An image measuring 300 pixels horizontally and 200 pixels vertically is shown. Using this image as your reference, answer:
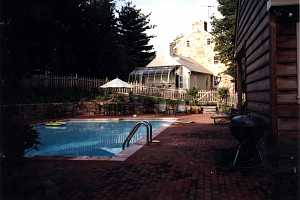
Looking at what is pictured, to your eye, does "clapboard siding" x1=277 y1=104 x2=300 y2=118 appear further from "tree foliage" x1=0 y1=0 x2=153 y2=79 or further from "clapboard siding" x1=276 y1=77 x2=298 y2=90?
"tree foliage" x1=0 y1=0 x2=153 y2=79

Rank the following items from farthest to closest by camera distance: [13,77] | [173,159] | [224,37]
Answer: [224,37], [173,159], [13,77]

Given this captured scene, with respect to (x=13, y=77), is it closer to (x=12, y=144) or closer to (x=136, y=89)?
(x=12, y=144)

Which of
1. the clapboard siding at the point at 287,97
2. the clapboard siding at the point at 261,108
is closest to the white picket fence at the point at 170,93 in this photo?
the clapboard siding at the point at 261,108

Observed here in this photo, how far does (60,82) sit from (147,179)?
20532mm

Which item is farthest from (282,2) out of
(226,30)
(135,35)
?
(135,35)

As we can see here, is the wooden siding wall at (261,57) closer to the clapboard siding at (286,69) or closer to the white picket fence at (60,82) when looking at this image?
the clapboard siding at (286,69)

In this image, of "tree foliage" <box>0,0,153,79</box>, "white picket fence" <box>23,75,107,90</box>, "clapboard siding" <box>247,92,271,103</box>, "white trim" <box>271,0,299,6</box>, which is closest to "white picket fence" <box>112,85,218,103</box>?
"white picket fence" <box>23,75,107,90</box>

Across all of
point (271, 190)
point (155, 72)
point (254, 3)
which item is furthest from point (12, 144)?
point (155, 72)

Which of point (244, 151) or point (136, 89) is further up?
point (136, 89)

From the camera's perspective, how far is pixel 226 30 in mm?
36250

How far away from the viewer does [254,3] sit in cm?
850

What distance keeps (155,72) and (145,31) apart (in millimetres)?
11979

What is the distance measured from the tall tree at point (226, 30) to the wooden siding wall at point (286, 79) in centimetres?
2917

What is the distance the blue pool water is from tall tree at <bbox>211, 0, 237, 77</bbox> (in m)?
18.1
